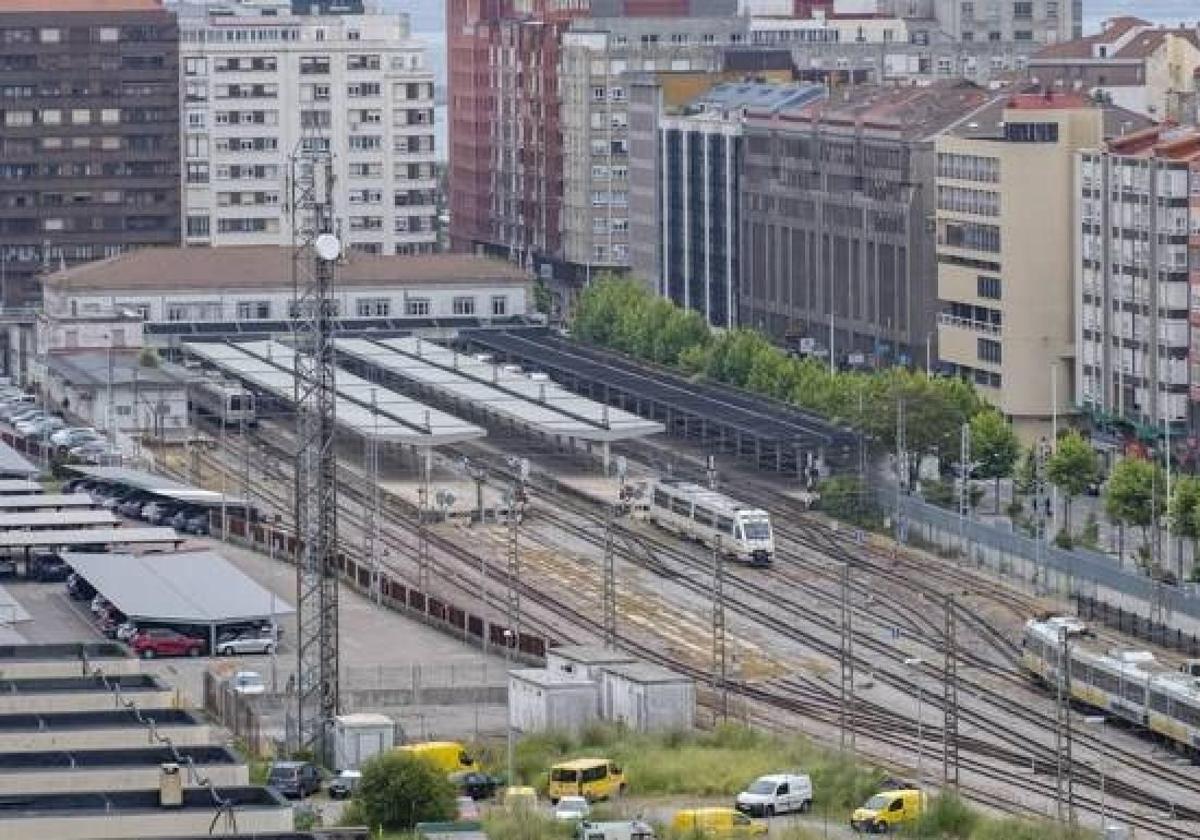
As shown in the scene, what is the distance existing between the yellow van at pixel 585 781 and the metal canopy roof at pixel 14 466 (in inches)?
1542

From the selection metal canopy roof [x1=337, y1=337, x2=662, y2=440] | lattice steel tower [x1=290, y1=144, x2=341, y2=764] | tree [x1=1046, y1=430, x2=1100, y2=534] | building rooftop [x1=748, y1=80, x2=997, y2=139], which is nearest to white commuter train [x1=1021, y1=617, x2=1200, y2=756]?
lattice steel tower [x1=290, y1=144, x2=341, y2=764]

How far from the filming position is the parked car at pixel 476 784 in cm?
6506

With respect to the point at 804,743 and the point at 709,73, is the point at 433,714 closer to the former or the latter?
the point at 804,743

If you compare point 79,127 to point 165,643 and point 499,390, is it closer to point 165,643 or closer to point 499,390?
point 499,390

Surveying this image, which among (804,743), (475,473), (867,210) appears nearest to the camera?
(804,743)

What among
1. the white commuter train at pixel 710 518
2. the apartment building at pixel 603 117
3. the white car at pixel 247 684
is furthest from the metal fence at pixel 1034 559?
the apartment building at pixel 603 117

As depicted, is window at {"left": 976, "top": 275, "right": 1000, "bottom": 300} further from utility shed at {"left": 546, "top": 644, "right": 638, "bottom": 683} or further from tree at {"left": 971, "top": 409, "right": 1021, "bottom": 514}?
utility shed at {"left": 546, "top": 644, "right": 638, "bottom": 683}

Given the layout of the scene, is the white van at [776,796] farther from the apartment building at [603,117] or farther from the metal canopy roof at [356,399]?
the apartment building at [603,117]

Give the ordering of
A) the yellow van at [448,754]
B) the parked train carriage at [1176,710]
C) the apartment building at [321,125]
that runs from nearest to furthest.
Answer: the yellow van at [448,754], the parked train carriage at [1176,710], the apartment building at [321,125]

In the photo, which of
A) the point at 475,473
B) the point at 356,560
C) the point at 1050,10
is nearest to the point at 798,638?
the point at 356,560

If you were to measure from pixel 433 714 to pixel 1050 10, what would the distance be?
100317mm

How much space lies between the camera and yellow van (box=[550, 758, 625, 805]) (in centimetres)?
6444

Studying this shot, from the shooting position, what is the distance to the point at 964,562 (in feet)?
303

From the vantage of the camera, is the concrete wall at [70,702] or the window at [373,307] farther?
the window at [373,307]
